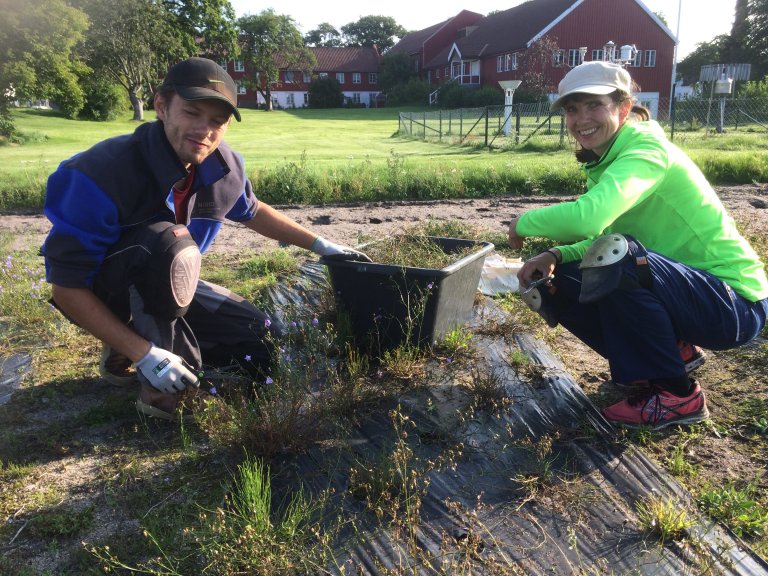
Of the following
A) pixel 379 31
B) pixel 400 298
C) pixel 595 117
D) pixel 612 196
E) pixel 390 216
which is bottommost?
pixel 390 216

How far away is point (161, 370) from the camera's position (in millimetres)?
2303

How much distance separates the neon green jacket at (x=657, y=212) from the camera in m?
2.15

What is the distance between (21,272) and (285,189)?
386 centimetres

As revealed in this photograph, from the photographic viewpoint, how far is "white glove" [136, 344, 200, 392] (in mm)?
2301

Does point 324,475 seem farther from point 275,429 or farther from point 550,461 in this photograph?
point 550,461

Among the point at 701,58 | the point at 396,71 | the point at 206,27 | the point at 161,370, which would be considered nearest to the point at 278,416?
the point at 161,370

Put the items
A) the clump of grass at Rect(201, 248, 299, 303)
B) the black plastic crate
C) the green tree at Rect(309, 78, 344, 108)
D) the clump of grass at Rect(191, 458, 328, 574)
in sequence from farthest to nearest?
1. the green tree at Rect(309, 78, 344, 108)
2. the clump of grass at Rect(201, 248, 299, 303)
3. the black plastic crate
4. the clump of grass at Rect(191, 458, 328, 574)

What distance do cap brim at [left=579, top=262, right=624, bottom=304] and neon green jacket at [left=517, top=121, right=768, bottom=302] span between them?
137mm

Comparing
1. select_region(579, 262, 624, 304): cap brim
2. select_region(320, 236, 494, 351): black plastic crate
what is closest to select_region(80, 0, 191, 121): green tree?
select_region(320, 236, 494, 351): black plastic crate

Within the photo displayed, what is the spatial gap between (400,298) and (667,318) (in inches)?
45.4

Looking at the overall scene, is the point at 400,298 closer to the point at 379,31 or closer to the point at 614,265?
the point at 614,265

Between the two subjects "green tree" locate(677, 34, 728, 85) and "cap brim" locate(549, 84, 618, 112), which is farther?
"green tree" locate(677, 34, 728, 85)

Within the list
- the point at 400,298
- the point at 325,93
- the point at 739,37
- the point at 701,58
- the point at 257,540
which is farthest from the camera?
the point at 701,58

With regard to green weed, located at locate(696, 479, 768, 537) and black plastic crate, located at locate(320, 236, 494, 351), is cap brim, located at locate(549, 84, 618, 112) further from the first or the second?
green weed, located at locate(696, 479, 768, 537)
